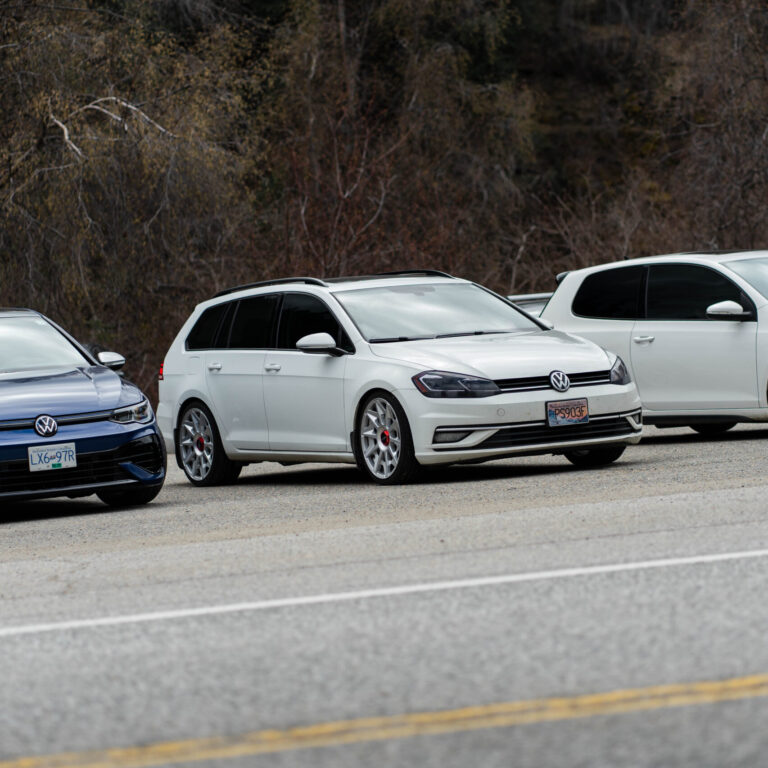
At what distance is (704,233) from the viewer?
105ft

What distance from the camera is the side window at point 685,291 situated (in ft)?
48.9

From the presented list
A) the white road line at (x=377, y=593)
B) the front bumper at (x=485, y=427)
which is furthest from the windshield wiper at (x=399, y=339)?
the white road line at (x=377, y=593)

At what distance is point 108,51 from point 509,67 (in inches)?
939

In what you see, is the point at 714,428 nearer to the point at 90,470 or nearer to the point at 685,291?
the point at 685,291

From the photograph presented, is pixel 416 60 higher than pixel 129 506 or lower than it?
higher

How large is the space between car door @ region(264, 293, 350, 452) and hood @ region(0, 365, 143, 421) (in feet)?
4.58

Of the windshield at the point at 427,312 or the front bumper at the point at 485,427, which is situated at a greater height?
the windshield at the point at 427,312

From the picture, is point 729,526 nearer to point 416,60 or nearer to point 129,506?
point 129,506

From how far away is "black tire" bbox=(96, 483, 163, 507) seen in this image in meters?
12.6

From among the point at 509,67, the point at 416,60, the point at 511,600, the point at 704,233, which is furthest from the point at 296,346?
the point at 509,67

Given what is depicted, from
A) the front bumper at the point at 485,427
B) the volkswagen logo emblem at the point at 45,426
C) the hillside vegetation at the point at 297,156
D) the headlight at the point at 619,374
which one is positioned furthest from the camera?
the hillside vegetation at the point at 297,156

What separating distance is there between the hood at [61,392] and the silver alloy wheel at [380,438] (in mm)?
1749

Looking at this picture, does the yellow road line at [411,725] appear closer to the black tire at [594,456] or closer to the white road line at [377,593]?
the white road line at [377,593]

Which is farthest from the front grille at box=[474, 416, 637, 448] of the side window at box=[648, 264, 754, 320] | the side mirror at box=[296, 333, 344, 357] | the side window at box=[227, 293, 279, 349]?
the side window at box=[227, 293, 279, 349]
